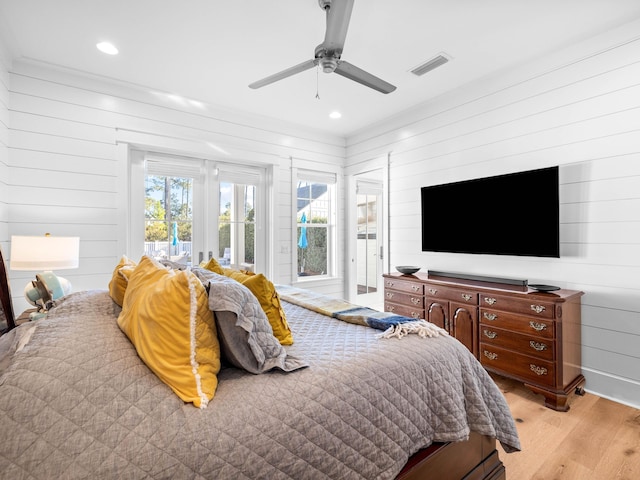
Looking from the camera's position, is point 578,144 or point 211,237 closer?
point 578,144

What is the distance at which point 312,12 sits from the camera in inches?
88.8

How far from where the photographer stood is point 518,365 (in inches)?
101

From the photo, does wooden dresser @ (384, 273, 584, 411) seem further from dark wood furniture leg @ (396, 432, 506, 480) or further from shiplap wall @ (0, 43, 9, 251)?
shiplap wall @ (0, 43, 9, 251)

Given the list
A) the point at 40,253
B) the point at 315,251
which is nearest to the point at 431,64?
the point at 315,251

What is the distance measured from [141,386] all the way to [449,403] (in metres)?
1.14

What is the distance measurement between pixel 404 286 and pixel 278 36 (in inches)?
98.5

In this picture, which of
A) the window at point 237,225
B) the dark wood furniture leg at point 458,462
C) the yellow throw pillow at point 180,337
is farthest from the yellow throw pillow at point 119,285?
the window at point 237,225

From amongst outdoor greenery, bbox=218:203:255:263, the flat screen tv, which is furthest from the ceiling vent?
outdoor greenery, bbox=218:203:255:263

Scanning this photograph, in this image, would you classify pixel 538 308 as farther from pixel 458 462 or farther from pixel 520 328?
pixel 458 462

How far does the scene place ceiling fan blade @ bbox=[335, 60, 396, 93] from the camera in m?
2.13

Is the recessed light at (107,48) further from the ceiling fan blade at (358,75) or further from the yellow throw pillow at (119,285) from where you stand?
the yellow throw pillow at (119,285)

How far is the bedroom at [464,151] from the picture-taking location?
246cm

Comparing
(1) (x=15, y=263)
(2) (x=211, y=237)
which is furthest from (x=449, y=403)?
(2) (x=211, y=237)

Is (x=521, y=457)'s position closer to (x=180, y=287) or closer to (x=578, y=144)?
(x=180, y=287)
